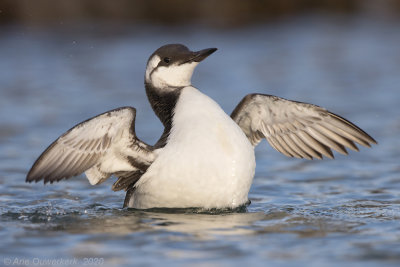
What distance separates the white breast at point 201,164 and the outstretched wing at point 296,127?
717 millimetres

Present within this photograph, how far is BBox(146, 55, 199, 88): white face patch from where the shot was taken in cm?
692

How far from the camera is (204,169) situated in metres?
6.28

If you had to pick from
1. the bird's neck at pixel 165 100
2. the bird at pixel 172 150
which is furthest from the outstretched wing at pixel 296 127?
the bird's neck at pixel 165 100

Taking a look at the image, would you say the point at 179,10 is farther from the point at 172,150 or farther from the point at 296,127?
the point at 172,150

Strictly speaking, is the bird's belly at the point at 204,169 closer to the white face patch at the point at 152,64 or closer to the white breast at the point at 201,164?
the white breast at the point at 201,164

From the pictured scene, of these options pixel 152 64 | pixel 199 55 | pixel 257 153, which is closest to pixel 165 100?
pixel 152 64

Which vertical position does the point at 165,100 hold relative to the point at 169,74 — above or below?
below

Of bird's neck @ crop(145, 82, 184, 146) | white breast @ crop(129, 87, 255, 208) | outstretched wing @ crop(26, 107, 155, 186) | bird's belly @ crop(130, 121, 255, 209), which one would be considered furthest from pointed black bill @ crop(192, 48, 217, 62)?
outstretched wing @ crop(26, 107, 155, 186)

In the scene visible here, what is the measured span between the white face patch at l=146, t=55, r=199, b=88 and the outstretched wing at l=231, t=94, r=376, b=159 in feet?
1.84

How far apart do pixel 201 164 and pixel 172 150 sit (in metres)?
0.27

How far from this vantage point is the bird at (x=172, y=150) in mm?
6305

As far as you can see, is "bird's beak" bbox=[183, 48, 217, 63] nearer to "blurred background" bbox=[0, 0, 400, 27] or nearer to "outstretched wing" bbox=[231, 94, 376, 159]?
"outstretched wing" bbox=[231, 94, 376, 159]

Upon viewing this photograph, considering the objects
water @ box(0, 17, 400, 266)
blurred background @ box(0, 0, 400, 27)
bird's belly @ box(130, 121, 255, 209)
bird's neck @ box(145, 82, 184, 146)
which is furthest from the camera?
blurred background @ box(0, 0, 400, 27)

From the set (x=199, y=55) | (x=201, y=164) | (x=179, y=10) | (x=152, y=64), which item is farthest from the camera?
(x=179, y=10)
